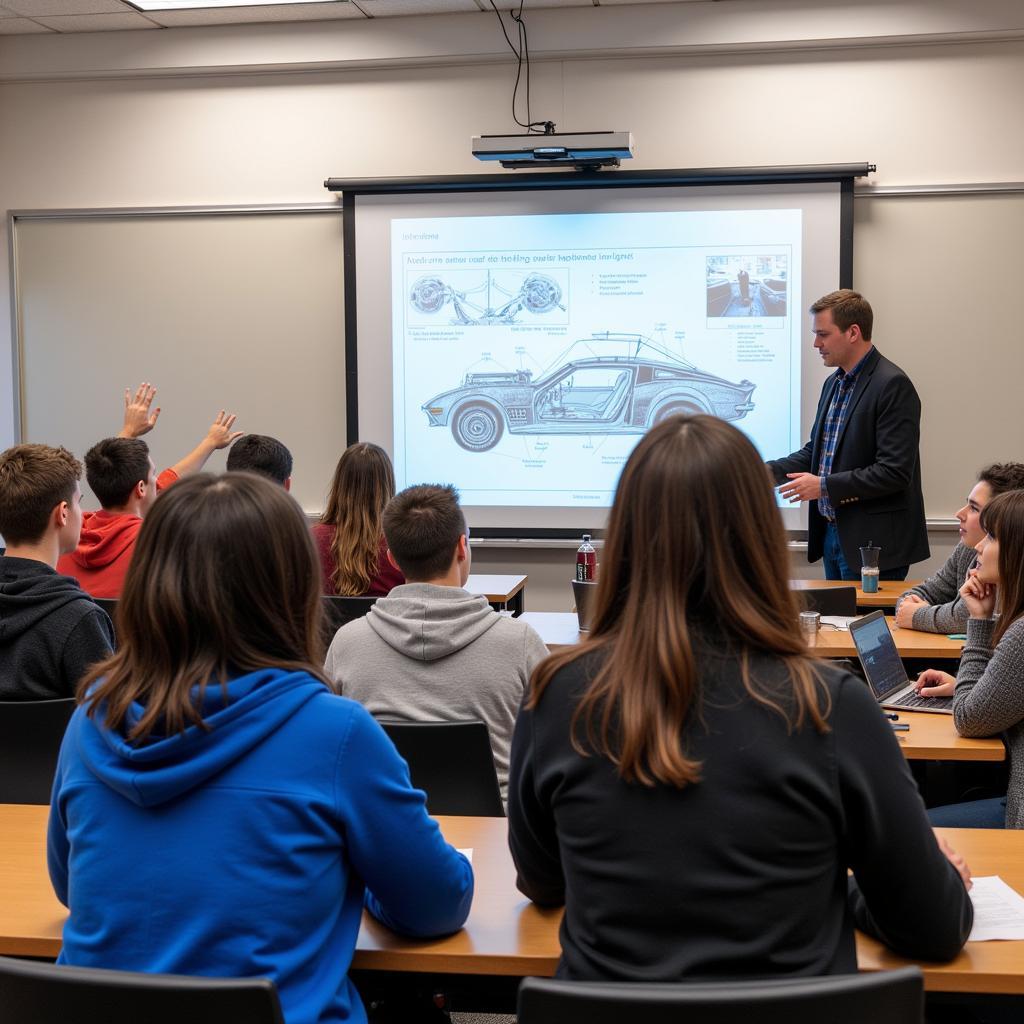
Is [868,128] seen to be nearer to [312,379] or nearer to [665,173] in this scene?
Result: [665,173]

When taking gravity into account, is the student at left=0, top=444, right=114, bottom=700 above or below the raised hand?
below

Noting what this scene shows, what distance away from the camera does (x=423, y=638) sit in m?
2.14

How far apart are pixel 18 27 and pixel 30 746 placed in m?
4.90

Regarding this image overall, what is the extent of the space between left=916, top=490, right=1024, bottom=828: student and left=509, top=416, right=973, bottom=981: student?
1.03m

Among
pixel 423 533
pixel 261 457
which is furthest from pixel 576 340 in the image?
pixel 423 533

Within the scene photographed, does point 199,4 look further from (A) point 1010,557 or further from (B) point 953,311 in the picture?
(A) point 1010,557

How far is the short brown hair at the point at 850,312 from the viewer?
465 cm

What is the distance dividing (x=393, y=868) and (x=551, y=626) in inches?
98.7

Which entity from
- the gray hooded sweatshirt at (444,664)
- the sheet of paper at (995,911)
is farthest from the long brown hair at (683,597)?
the gray hooded sweatshirt at (444,664)

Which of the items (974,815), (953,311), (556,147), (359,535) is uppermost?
(556,147)

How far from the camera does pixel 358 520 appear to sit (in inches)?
135

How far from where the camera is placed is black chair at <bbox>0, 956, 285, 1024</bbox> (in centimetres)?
103

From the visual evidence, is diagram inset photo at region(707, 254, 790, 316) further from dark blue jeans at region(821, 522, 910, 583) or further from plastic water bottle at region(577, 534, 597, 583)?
plastic water bottle at region(577, 534, 597, 583)

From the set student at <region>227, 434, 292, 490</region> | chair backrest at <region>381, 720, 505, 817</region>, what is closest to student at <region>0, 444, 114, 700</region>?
chair backrest at <region>381, 720, 505, 817</region>
